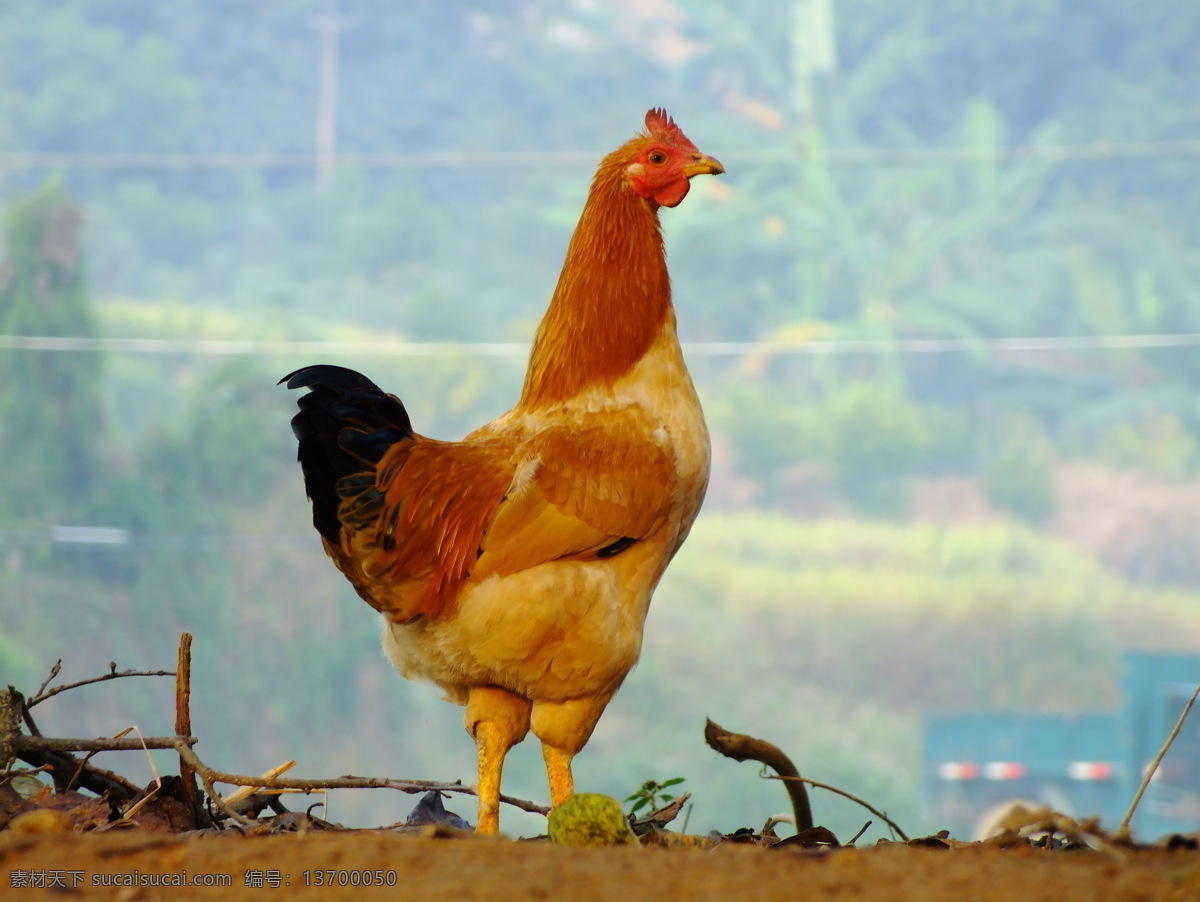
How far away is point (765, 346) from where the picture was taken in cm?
1083

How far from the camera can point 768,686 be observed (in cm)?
1023

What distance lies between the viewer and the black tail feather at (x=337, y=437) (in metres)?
2.60

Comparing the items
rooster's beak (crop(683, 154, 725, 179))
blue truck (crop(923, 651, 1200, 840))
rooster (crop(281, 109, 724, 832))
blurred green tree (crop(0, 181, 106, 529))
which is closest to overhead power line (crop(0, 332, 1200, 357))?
blurred green tree (crop(0, 181, 106, 529))

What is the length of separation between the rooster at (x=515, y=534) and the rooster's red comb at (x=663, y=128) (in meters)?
0.61

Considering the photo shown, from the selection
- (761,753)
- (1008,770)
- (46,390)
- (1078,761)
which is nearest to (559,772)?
(761,753)

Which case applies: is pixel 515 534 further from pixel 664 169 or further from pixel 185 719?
pixel 664 169

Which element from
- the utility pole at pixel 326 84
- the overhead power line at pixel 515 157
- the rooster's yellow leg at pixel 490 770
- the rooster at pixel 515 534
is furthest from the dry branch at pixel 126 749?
the utility pole at pixel 326 84

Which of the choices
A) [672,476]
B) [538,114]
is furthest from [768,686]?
[672,476]

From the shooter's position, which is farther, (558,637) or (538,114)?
(538,114)

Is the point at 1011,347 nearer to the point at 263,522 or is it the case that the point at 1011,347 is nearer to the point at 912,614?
the point at 912,614

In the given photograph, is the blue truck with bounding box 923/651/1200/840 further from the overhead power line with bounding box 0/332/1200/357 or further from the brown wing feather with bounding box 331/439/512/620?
the brown wing feather with bounding box 331/439/512/620

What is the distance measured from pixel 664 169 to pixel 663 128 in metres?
0.17

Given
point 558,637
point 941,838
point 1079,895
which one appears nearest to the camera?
point 1079,895

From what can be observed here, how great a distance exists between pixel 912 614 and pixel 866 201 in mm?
3879
